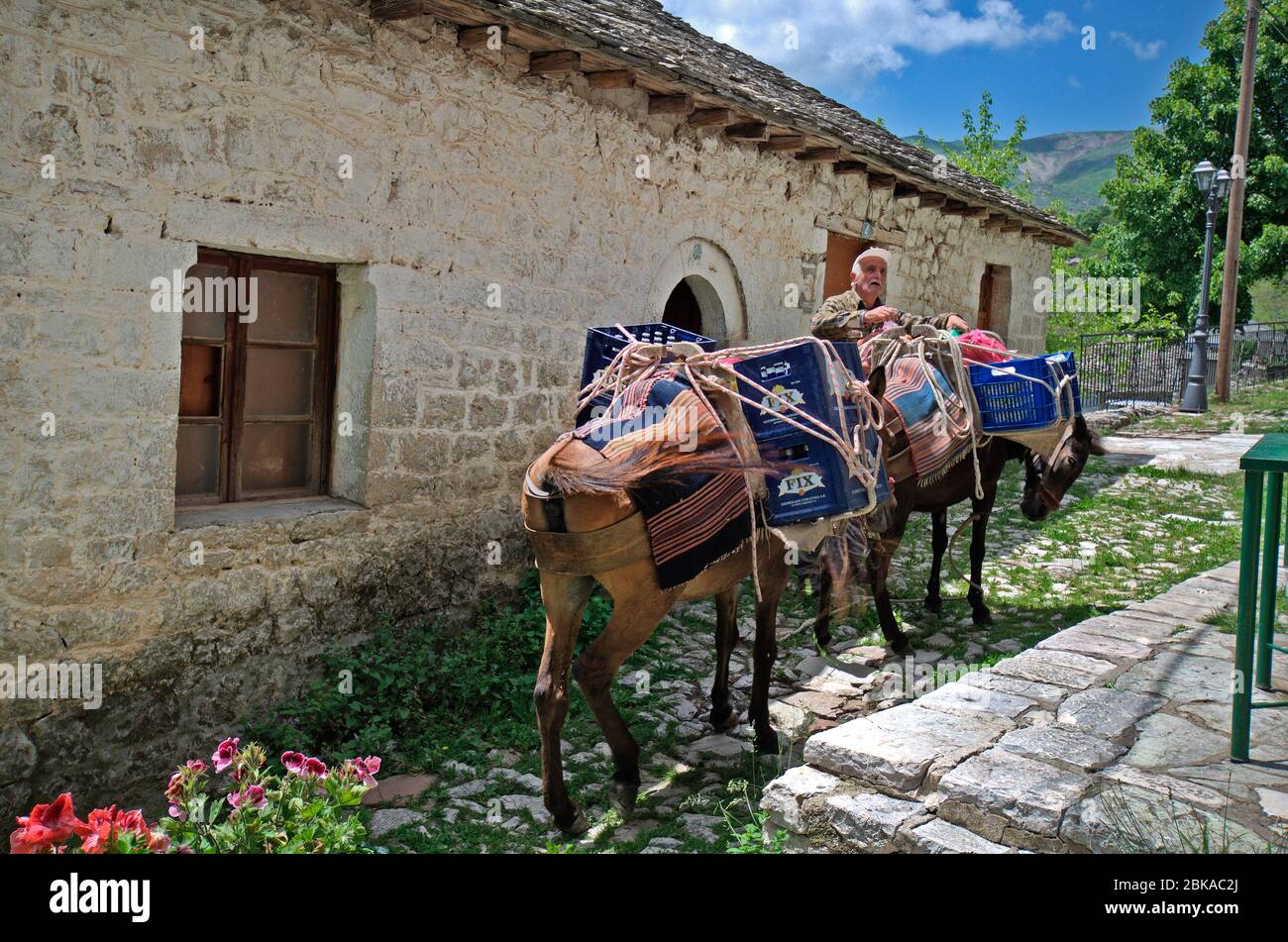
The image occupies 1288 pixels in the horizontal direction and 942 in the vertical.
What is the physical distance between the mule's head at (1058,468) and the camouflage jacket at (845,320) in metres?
1.14

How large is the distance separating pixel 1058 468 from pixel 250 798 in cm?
520

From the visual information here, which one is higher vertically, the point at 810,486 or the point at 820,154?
the point at 820,154

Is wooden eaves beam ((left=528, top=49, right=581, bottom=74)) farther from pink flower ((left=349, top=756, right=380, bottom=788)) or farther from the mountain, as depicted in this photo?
the mountain

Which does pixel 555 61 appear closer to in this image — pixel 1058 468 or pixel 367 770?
pixel 1058 468

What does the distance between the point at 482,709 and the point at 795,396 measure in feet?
8.11

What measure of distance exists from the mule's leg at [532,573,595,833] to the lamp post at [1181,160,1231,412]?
54.2 feet

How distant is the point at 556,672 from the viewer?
12.9 feet

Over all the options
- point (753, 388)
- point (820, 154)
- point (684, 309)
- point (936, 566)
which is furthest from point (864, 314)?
point (820, 154)

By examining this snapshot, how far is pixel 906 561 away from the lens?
8.14 m

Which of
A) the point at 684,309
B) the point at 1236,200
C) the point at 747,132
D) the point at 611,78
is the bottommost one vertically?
the point at 684,309

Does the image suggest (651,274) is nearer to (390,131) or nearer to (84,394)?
(390,131)

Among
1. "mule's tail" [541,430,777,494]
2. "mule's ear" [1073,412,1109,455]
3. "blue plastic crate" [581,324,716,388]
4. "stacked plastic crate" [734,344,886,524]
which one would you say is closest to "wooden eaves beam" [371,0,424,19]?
"blue plastic crate" [581,324,716,388]

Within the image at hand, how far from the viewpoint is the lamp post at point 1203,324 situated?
56.4 ft

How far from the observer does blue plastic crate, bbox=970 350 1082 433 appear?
19.3 ft
